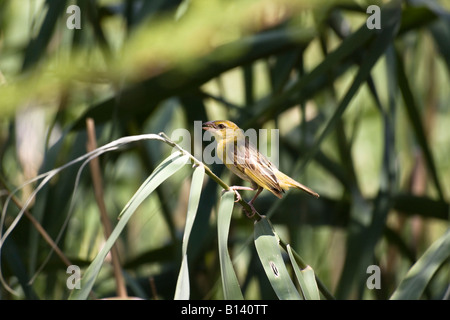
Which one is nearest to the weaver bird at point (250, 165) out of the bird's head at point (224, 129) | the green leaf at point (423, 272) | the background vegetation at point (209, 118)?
the bird's head at point (224, 129)

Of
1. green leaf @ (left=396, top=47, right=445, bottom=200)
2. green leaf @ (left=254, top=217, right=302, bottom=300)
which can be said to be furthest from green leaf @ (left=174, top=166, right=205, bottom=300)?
green leaf @ (left=396, top=47, right=445, bottom=200)

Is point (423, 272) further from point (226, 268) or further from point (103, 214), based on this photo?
point (103, 214)

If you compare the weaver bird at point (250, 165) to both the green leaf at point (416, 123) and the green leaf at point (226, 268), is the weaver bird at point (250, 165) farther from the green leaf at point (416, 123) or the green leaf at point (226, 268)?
the green leaf at point (416, 123)

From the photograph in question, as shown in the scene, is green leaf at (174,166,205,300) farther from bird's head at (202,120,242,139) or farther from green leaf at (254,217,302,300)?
bird's head at (202,120,242,139)

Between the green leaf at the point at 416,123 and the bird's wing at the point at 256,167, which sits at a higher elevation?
the green leaf at the point at 416,123

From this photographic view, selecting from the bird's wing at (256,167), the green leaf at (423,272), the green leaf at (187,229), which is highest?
the bird's wing at (256,167)

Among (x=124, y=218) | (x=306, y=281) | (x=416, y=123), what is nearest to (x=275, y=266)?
(x=306, y=281)

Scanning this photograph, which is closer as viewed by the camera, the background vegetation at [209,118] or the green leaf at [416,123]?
the background vegetation at [209,118]
